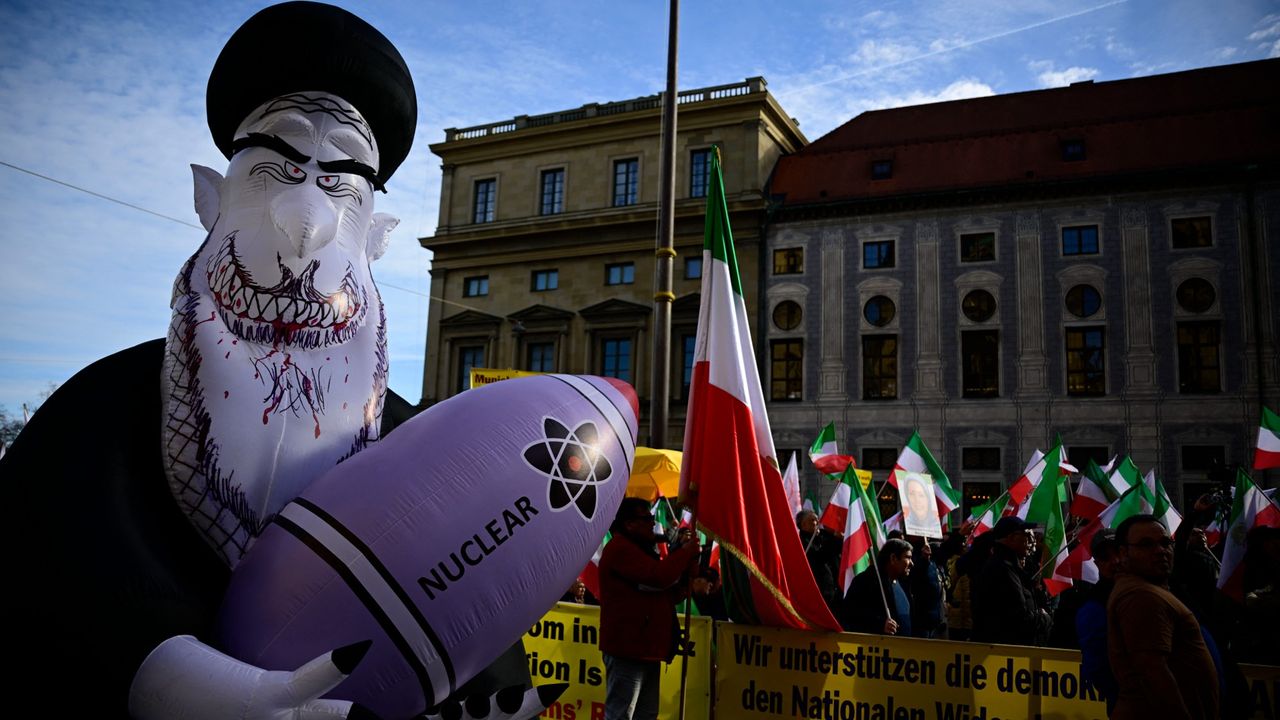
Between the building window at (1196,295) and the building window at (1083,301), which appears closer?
the building window at (1196,295)

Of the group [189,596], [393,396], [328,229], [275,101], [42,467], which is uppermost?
[275,101]

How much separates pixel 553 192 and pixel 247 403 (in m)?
33.9

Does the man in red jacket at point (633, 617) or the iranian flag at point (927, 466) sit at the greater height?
the iranian flag at point (927, 466)

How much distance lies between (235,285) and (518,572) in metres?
1.17

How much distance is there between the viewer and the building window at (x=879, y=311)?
98.0 ft

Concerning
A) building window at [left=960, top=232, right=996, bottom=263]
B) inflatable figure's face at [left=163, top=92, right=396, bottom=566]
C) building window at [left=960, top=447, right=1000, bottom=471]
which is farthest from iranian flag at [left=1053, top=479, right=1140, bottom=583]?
building window at [left=960, top=232, right=996, bottom=263]

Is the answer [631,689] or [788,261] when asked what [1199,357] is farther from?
[631,689]

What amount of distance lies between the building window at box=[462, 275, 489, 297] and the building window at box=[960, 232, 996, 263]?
681 inches

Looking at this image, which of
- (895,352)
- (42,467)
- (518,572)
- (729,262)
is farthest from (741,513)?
(895,352)

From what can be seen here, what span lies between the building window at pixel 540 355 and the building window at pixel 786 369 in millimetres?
8342

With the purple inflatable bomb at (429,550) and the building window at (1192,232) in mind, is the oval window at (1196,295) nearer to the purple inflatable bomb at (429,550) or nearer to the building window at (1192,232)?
the building window at (1192,232)

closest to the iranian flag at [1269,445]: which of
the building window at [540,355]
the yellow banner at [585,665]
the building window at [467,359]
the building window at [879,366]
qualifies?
the yellow banner at [585,665]

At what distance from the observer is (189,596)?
234cm

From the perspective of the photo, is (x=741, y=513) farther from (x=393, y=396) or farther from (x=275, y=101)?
(x=275, y=101)
